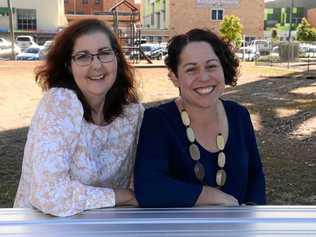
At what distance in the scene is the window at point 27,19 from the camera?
67.1 meters

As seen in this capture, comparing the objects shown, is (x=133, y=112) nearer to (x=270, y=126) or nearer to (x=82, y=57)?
(x=82, y=57)

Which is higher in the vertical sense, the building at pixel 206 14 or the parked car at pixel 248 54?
the building at pixel 206 14

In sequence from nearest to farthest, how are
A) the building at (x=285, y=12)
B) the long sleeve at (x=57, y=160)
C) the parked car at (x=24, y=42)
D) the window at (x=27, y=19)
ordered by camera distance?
the long sleeve at (x=57, y=160) < the parked car at (x=24, y=42) < the window at (x=27, y=19) < the building at (x=285, y=12)

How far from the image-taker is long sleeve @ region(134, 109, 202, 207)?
2211 mm

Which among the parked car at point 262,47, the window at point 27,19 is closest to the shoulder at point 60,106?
the parked car at point 262,47

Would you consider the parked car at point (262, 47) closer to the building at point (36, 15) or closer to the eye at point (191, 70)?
the building at point (36, 15)

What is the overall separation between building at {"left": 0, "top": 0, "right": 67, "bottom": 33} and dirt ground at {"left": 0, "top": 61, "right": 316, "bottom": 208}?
4835 centimetres

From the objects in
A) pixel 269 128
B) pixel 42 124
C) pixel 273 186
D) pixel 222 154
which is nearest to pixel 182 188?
pixel 222 154

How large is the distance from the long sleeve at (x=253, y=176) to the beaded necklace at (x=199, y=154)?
0.73ft

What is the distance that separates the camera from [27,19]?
67.1 m

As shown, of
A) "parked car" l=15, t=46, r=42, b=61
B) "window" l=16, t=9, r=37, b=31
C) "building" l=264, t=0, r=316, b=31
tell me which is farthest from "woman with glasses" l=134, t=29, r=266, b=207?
"building" l=264, t=0, r=316, b=31

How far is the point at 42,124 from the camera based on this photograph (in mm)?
2250

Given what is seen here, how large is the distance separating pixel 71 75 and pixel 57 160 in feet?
1.48

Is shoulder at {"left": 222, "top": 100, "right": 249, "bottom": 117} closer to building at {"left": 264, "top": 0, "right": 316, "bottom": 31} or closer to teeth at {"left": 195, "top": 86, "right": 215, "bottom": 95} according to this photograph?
teeth at {"left": 195, "top": 86, "right": 215, "bottom": 95}
